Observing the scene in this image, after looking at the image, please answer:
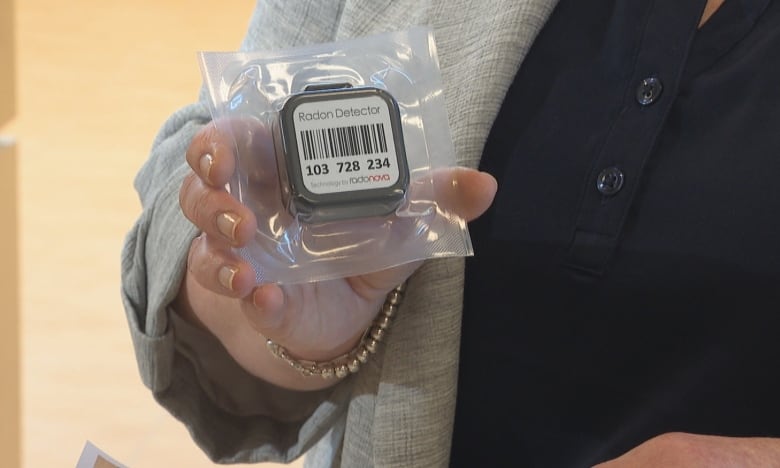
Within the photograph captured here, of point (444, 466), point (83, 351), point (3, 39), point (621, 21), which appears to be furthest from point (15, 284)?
point (621, 21)

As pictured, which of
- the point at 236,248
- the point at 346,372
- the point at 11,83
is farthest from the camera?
the point at 11,83

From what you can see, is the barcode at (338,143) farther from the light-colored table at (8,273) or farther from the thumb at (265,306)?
the light-colored table at (8,273)

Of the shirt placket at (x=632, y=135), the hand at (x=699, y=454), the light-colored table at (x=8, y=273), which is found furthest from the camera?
the light-colored table at (x=8, y=273)

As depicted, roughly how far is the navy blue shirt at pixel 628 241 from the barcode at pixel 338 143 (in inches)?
5.0

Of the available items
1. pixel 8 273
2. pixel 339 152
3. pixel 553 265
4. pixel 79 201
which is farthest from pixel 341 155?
pixel 79 201

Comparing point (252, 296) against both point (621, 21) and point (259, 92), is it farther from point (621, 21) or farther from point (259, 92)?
point (621, 21)

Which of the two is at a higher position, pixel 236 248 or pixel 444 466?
pixel 236 248

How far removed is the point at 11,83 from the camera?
222 cm

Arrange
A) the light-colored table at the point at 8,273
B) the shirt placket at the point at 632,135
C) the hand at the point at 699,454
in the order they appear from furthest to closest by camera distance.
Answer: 1. the light-colored table at the point at 8,273
2. the shirt placket at the point at 632,135
3. the hand at the point at 699,454

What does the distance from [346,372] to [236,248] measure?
162mm

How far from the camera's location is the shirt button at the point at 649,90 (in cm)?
51

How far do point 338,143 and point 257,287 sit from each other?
0.09 m

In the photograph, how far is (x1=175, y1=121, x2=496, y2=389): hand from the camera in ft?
1.42

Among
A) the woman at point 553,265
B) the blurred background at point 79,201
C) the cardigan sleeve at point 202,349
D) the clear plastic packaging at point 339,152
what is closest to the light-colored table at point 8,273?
the blurred background at point 79,201
